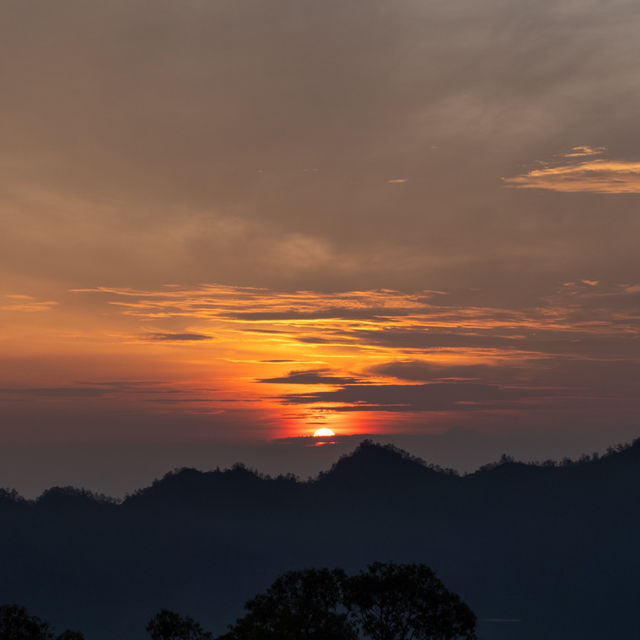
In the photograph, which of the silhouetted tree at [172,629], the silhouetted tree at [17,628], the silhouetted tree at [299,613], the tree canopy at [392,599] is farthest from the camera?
the tree canopy at [392,599]

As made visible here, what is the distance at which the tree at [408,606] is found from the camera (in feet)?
316

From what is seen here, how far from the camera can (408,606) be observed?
98.2 metres

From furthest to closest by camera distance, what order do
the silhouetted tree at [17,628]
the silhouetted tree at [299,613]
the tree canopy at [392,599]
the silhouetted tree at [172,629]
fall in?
the tree canopy at [392,599]
the silhouetted tree at [17,628]
the silhouetted tree at [172,629]
the silhouetted tree at [299,613]

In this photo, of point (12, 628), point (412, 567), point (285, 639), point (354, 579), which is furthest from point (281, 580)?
point (12, 628)

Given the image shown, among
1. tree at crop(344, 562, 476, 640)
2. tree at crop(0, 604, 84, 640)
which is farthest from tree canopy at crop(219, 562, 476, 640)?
tree at crop(0, 604, 84, 640)

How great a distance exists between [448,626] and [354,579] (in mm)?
11370

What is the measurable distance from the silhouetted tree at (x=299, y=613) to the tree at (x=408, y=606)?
9.72 feet

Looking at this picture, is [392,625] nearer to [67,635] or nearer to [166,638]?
[166,638]

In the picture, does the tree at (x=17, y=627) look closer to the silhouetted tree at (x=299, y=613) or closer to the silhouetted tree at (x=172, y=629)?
the silhouetted tree at (x=172, y=629)

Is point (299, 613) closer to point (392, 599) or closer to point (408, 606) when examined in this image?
point (392, 599)

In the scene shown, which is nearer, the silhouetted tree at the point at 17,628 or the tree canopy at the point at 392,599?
the silhouetted tree at the point at 17,628

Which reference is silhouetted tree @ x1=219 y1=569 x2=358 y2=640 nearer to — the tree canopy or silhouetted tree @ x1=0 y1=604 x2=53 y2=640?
the tree canopy

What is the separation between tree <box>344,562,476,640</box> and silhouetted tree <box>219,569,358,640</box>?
2.96m

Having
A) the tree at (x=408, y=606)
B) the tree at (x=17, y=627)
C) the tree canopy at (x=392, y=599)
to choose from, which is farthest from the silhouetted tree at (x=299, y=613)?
the tree at (x=17, y=627)
